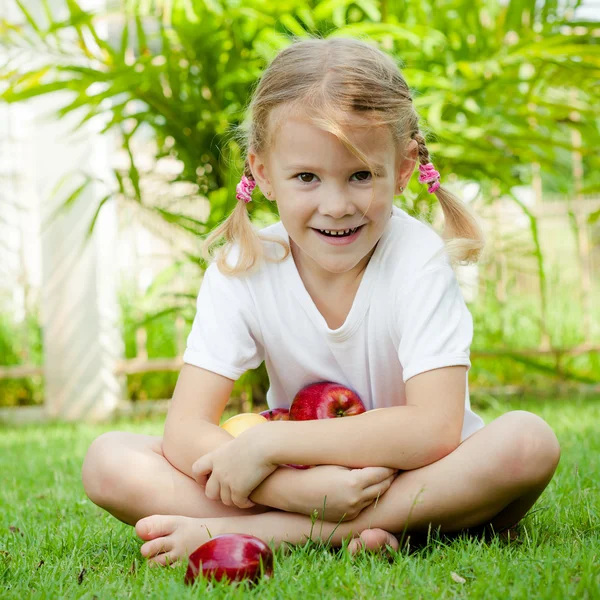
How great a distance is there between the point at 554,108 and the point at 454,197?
190cm

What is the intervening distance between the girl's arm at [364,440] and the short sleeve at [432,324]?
10cm

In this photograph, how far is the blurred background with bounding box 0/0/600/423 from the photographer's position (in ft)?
10.7

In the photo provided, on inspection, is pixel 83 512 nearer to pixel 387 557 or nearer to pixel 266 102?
pixel 387 557

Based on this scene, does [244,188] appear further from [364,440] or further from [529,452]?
[529,452]

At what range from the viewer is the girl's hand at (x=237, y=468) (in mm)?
1423

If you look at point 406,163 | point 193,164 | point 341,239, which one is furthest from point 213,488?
point 193,164

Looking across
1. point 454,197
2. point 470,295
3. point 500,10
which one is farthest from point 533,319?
point 454,197

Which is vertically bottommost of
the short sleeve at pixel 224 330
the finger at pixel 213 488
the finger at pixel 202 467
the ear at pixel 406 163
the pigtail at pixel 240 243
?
the finger at pixel 213 488

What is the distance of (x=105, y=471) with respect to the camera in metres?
1.57

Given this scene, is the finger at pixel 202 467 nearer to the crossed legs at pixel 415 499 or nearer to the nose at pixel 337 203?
the crossed legs at pixel 415 499

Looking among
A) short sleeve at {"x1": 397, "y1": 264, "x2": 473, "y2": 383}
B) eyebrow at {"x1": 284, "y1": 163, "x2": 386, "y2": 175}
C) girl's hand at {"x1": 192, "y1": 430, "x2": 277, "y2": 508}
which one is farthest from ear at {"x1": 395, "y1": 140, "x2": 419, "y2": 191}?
girl's hand at {"x1": 192, "y1": 430, "x2": 277, "y2": 508}

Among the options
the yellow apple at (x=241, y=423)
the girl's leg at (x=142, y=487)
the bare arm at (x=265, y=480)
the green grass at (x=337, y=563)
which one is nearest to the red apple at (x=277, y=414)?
the yellow apple at (x=241, y=423)

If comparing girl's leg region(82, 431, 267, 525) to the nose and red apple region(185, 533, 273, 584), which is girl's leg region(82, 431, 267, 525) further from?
the nose

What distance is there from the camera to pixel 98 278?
4195 mm
